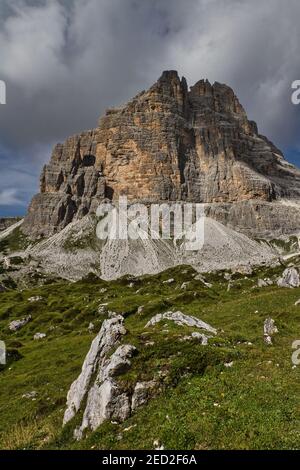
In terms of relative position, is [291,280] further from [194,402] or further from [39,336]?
[194,402]

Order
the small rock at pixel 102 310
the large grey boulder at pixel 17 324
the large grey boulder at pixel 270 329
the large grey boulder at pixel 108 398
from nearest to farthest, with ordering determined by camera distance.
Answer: the large grey boulder at pixel 108 398, the large grey boulder at pixel 270 329, the small rock at pixel 102 310, the large grey boulder at pixel 17 324

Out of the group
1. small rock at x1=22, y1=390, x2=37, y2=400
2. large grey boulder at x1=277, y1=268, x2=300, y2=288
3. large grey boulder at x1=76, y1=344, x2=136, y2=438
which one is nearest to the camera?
large grey boulder at x1=76, y1=344, x2=136, y2=438

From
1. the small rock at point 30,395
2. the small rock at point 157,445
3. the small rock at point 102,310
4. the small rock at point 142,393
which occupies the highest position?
the small rock at point 142,393

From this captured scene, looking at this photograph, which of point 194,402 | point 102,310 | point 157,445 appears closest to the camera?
point 157,445

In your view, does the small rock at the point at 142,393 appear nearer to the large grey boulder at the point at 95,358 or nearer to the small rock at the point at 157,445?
the small rock at the point at 157,445

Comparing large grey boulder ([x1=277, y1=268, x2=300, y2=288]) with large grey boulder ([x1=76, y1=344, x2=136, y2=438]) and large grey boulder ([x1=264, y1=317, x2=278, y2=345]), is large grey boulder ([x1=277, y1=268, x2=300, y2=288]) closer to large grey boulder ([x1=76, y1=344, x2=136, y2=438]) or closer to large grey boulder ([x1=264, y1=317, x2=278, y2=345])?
large grey boulder ([x1=264, y1=317, x2=278, y2=345])

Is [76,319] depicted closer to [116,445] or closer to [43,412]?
[43,412]

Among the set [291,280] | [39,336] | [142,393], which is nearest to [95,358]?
[142,393]

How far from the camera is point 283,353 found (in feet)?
87.6

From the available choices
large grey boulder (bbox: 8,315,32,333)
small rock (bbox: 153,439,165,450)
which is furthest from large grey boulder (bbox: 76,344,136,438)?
large grey boulder (bbox: 8,315,32,333)

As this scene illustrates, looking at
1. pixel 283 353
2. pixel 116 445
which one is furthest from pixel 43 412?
pixel 283 353

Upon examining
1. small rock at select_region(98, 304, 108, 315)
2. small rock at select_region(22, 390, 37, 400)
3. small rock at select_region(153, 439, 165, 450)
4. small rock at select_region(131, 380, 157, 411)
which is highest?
small rock at select_region(131, 380, 157, 411)

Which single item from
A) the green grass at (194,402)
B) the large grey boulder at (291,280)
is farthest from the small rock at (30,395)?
the large grey boulder at (291,280)
